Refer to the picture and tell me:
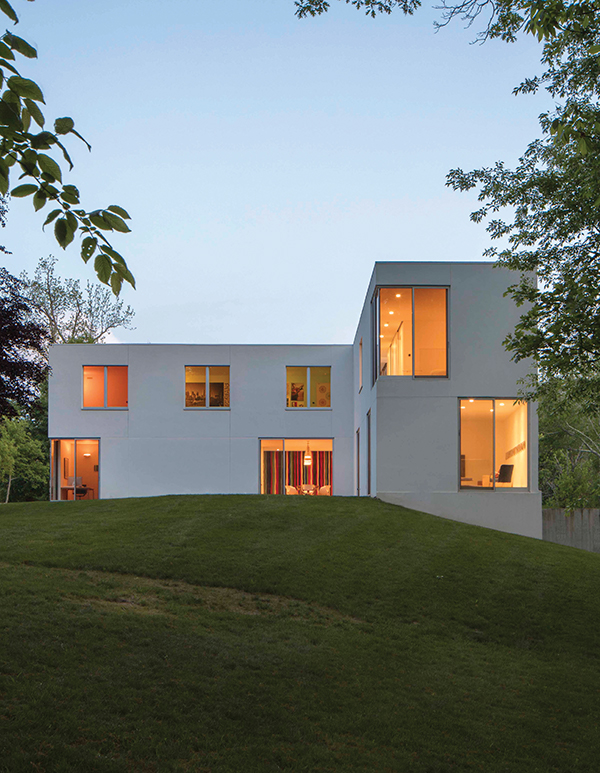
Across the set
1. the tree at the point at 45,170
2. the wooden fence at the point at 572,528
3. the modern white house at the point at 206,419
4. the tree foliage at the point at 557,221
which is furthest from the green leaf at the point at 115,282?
the modern white house at the point at 206,419

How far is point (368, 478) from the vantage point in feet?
54.0

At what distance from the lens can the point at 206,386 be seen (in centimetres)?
2142

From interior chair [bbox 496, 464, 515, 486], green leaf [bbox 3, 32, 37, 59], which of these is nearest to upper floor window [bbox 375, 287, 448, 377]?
interior chair [bbox 496, 464, 515, 486]

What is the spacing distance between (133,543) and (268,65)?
14846mm

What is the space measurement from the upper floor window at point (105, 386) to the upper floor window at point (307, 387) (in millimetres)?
5768

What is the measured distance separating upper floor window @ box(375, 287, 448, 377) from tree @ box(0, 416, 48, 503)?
23878 mm

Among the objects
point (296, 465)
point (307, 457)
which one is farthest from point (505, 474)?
point (296, 465)

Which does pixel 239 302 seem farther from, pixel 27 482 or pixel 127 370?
pixel 127 370

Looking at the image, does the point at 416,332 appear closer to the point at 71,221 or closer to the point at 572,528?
the point at 572,528

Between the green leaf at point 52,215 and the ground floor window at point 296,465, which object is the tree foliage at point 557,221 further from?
the ground floor window at point 296,465

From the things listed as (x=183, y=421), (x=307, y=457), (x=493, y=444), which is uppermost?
(x=183, y=421)

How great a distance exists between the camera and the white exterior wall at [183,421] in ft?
68.7

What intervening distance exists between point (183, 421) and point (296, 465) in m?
4.21

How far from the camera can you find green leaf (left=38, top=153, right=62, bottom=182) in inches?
91.1
